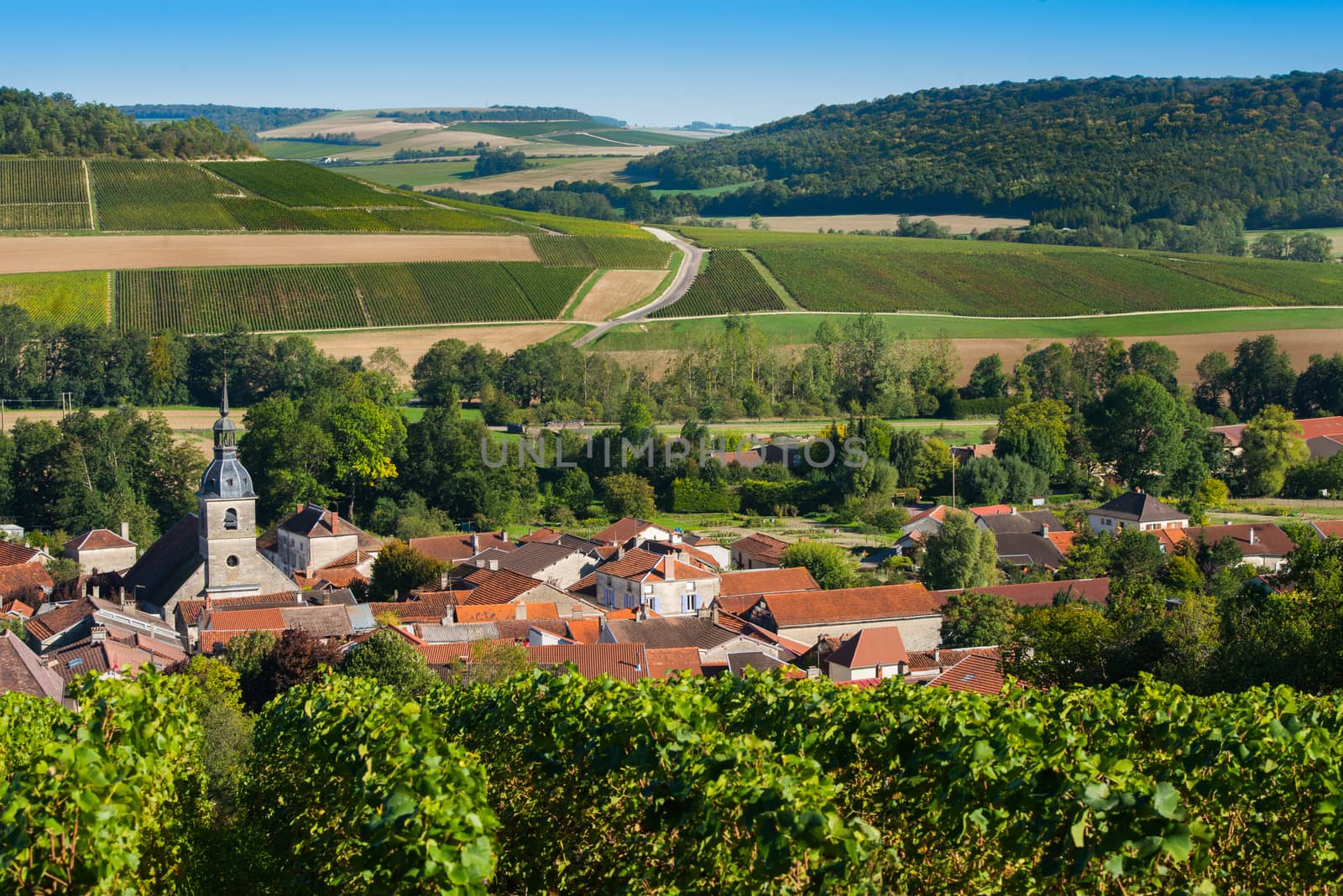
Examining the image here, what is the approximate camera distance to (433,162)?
192m

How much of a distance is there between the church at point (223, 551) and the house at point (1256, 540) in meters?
31.8

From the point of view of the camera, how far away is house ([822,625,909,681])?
1419 inches

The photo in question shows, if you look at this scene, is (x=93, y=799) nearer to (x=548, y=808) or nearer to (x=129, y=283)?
(x=548, y=808)

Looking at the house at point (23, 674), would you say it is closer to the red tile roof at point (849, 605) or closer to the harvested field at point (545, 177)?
the red tile roof at point (849, 605)

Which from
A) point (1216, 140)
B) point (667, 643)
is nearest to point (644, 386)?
point (667, 643)

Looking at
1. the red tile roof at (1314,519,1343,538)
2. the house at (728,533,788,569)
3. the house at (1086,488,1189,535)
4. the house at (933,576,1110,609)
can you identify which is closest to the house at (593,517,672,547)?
the house at (728,533,788,569)

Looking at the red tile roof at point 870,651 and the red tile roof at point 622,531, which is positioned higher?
the red tile roof at point 870,651

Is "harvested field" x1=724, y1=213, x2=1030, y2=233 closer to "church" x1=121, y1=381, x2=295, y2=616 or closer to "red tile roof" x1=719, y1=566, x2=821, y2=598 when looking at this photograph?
"red tile roof" x1=719, y1=566, x2=821, y2=598

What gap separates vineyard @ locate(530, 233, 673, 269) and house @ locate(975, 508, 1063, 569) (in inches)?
1997

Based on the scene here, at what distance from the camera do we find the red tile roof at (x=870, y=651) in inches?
1422

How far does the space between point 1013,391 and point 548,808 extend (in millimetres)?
74591

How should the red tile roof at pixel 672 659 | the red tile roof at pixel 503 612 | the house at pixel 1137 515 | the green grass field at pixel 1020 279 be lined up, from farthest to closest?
the green grass field at pixel 1020 279
the house at pixel 1137 515
the red tile roof at pixel 503 612
the red tile roof at pixel 672 659

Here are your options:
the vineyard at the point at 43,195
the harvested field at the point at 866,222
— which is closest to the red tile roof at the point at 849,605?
the vineyard at the point at 43,195

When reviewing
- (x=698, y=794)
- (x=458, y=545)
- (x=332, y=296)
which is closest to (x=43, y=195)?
(x=332, y=296)
